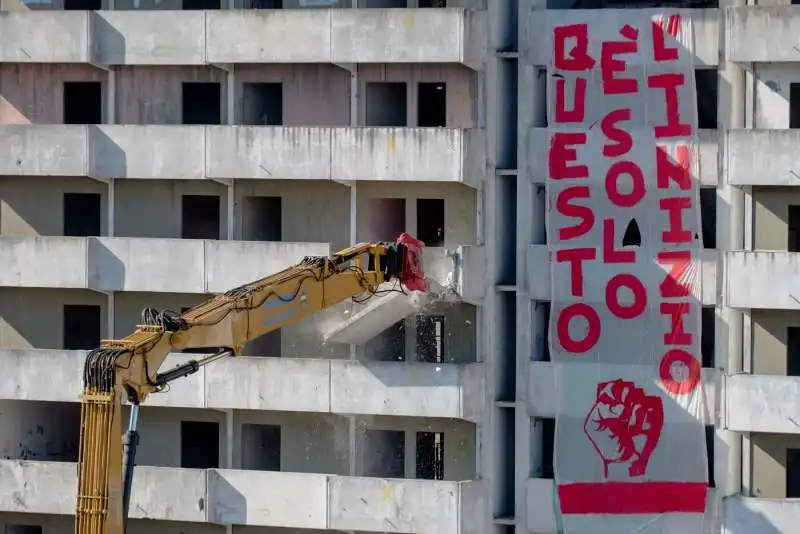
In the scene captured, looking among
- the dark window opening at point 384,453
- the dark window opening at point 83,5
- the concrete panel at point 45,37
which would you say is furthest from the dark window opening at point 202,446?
the dark window opening at point 83,5

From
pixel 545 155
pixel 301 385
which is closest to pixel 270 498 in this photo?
pixel 301 385

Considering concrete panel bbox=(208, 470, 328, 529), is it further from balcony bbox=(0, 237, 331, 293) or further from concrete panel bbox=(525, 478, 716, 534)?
concrete panel bbox=(525, 478, 716, 534)

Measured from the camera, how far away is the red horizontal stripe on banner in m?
45.5

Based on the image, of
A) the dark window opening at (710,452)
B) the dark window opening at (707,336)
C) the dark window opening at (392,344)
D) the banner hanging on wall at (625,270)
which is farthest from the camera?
the dark window opening at (707,336)

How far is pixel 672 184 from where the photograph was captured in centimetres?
4584

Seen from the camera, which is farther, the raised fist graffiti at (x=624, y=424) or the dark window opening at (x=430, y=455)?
the dark window opening at (x=430, y=455)

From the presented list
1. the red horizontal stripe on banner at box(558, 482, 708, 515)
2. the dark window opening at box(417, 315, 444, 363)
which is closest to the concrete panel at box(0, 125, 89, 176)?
the dark window opening at box(417, 315, 444, 363)

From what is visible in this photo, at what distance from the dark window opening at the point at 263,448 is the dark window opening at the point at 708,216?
1003 centimetres

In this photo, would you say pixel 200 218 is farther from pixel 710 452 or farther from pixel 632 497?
pixel 710 452

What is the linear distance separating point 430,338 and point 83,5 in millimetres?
10763

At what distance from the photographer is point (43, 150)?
46.8m

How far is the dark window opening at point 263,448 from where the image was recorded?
156ft

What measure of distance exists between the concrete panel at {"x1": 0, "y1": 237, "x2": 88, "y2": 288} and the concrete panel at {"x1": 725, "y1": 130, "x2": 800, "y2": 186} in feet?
44.8

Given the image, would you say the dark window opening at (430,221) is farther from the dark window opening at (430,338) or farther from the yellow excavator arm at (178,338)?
the yellow excavator arm at (178,338)
